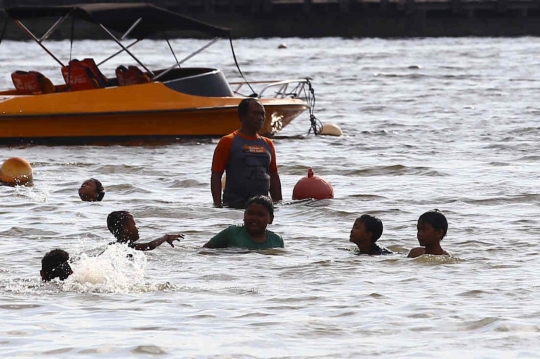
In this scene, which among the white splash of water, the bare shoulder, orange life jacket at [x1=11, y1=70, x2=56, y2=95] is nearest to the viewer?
the white splash of water

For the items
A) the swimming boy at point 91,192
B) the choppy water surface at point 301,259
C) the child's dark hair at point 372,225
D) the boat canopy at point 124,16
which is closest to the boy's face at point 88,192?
the swimming boy at point 91,192

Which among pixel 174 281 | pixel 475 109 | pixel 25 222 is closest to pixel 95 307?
pixel 174 281

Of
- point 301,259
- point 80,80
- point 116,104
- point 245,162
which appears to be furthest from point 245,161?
point 80,80

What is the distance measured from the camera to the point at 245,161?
11.8 meters

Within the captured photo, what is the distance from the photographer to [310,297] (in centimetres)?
898

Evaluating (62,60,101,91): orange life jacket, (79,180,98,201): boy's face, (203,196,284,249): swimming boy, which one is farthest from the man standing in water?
(62,60,101,91): orange life jacket

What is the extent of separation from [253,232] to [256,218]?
160mm

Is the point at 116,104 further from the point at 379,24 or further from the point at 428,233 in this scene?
the point at 379,24

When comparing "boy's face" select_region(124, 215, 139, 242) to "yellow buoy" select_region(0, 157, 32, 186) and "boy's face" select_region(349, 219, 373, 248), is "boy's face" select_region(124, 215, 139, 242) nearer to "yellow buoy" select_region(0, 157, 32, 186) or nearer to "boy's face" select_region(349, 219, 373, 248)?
"boy's face" select_region(349, 219, 373, 248)

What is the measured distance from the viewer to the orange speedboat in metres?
19.2

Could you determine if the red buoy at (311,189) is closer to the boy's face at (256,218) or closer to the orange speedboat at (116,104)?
the boy's face at (256,218)

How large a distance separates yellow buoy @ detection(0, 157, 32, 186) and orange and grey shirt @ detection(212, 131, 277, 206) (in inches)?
174

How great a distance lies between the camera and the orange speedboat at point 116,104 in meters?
19.2

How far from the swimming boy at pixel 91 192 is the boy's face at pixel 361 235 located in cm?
454
